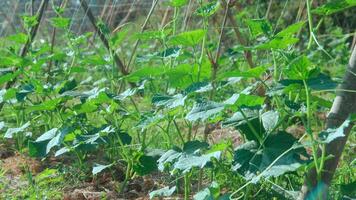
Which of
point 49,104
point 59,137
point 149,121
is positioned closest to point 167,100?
point 149,121

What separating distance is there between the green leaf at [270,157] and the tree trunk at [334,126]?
2.6 inches

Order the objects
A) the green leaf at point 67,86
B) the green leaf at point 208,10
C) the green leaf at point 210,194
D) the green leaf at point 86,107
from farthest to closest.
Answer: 1. the green leaf at point 67,86
2. the green leaf at point 86,107
3. the green leaf at point 208,10
4. the green leaf at point 210,194

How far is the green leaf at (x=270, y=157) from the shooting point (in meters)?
1.65

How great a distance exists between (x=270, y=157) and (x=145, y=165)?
0.60m

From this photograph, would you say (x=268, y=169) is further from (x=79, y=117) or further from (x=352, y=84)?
(x=79, y=117)

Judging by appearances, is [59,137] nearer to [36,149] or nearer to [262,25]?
[36,149]

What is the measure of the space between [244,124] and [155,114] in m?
0.36

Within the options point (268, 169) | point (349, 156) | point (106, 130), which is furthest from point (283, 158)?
point (349, 156)

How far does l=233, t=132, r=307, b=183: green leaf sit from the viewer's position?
5.42ft

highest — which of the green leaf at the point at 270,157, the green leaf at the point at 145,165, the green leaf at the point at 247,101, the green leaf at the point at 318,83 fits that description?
the green leaf at the point at 318,83

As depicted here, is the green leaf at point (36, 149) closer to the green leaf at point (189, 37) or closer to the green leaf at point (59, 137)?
the green leaf at point (59, 137)

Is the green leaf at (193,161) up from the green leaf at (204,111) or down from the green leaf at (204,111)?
down

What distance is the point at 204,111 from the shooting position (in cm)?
175

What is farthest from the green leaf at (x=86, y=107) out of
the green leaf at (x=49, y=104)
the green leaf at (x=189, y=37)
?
the green leaf at (x=189, y=37)
